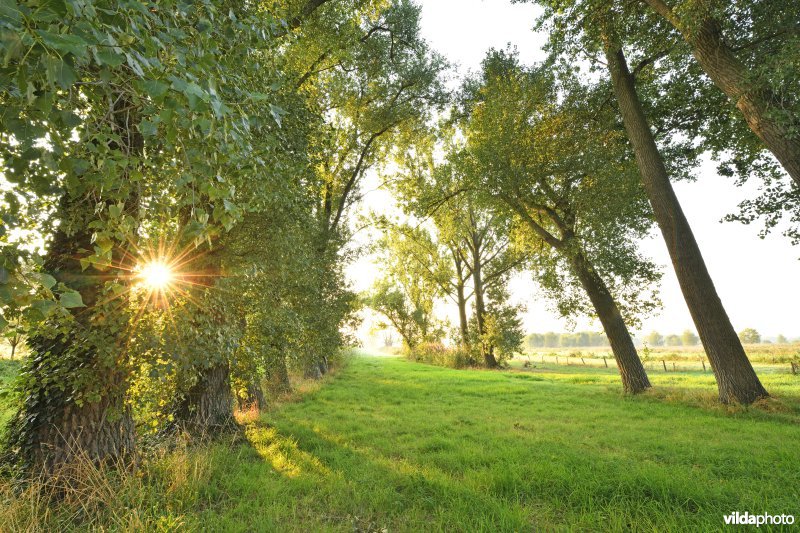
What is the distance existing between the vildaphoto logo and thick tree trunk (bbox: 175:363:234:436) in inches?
355

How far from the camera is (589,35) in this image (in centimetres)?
1130

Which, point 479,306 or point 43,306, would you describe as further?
point 479,306

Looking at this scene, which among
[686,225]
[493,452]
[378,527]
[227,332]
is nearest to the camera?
[378,527]

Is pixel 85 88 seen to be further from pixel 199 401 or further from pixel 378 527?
pixel 199 401

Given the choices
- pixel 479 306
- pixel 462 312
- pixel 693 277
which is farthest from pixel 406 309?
pixel 693 277

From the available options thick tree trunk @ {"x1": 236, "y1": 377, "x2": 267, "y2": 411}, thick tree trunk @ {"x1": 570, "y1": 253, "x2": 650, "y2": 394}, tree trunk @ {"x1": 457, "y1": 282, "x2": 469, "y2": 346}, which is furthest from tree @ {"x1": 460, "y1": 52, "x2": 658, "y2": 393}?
tree trunk @ {"x1": 457, "y1": 282, "x2": 469, "y2": 346}

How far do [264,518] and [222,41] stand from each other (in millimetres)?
6035

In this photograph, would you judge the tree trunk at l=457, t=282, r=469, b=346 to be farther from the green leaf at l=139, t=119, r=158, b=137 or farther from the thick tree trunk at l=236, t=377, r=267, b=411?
the green leaf at l=139, t=119, r=158, b=137

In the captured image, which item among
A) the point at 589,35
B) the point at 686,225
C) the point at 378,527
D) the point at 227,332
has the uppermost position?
the point at 589,35

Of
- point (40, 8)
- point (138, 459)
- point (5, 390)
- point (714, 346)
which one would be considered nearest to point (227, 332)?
point (138, 459)

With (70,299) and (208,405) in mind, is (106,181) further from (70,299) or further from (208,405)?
(208,405)

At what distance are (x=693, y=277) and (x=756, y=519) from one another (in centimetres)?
801

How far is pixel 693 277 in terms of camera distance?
10125 millimetres

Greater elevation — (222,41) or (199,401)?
(222,41)
